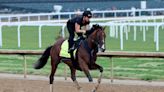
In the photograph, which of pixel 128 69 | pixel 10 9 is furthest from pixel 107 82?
pixel 10 9

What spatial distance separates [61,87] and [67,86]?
13 cm

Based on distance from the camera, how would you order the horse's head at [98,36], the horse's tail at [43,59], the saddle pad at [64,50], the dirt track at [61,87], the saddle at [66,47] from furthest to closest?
the horse's tail at [43,59] < the dirt track at [61,87] < the saddle pad at [64,50] < the saddle at [66,47] < the horse's head at [98,36]

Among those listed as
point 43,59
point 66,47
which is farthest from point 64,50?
point 43,59

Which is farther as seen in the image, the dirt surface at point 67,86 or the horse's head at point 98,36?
the dirt surface at point 67,86

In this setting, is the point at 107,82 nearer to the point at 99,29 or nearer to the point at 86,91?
the point at 86,91

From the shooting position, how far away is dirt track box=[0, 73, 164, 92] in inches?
466

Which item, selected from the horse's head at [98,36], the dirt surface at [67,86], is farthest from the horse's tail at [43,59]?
the horse's head at [98,36]

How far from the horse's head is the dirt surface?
1384 mm

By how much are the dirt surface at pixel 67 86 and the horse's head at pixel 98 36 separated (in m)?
1.38

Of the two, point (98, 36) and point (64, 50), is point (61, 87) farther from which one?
point (98, 36)

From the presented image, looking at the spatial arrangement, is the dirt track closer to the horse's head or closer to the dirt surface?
the dirt surface

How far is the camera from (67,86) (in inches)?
488

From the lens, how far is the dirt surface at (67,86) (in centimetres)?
1185

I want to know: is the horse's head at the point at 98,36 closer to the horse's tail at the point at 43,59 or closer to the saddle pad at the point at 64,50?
the saddle pad at the point at 64,50
